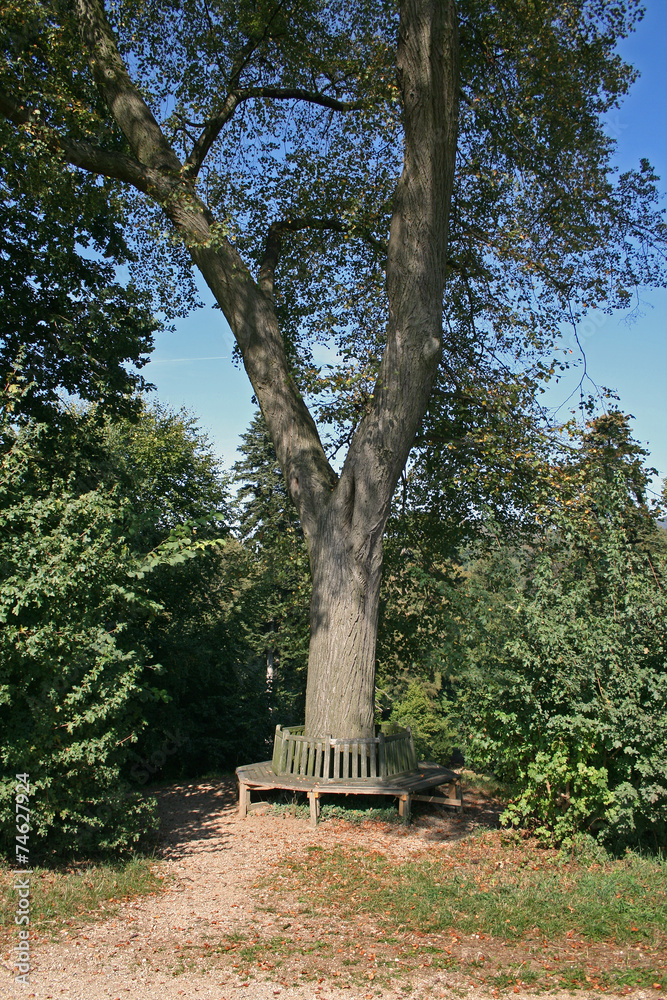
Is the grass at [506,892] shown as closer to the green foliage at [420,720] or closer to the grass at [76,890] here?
the grass at [76,890]

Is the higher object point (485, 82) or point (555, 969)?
point (485, 82)

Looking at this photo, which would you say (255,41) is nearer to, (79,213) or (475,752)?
(79,213)

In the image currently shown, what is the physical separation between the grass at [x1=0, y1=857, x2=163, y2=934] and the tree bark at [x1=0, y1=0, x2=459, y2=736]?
281 centimetres

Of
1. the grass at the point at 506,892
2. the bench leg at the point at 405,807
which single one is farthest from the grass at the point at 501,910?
the bench leg at the point at 405,807

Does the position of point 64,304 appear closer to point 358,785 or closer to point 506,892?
point 358,785

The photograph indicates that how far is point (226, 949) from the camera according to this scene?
4.62 m

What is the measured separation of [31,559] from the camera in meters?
5.77

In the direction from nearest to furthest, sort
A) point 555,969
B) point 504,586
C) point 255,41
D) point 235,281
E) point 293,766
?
point 555,969, point 504,586, point 293,766, point 235,281, point 255,41

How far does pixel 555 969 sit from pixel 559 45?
1137 centimetres

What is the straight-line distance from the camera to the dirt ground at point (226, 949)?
13.4 feet

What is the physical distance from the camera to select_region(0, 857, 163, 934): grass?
4930 millimetres

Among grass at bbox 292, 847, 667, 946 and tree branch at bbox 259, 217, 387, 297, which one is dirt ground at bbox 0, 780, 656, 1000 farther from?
tree branch at bbox 259, 217, 387, 297

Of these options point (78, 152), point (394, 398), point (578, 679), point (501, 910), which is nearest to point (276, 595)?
point (394, 398)

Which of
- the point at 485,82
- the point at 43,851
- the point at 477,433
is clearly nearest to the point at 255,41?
the point at 485,82
